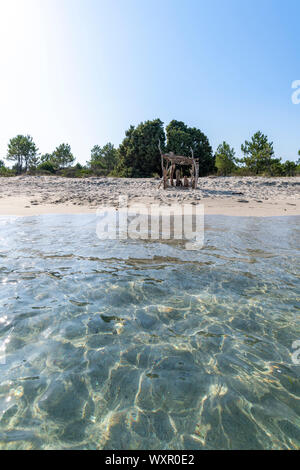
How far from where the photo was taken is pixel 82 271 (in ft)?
13.2

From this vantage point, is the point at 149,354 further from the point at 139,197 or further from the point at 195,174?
the point at 195,174

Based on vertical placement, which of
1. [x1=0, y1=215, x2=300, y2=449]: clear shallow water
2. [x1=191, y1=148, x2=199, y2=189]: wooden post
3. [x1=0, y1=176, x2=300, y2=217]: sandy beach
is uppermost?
[x1=191, y1=148, x2=199, y2=189]: wooden post

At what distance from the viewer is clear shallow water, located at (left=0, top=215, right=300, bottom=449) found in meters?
1.56

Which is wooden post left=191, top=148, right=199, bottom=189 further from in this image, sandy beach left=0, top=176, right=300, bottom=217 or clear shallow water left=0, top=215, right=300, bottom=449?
clear shallow water left=0, top=215, right=300, bottom=449

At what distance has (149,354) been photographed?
220cm

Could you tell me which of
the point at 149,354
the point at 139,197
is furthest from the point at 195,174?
the point at 149,354

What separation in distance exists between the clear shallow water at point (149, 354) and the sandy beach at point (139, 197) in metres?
7.02

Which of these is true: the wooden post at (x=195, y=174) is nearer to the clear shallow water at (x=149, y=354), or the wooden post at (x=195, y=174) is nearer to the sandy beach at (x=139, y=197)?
the sandy beach at (x=139, y=197)

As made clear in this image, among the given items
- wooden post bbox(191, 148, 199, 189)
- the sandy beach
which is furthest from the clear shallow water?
wooden post bbox(191, 148, 199, 189)

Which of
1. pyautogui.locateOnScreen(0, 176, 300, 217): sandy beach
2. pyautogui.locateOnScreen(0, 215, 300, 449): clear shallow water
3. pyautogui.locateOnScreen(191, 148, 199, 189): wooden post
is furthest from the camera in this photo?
pyautogui.locateOnScreen(191, 148, 199, 189): wooden post

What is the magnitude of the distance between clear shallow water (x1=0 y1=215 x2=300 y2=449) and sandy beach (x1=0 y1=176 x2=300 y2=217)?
23.0ft

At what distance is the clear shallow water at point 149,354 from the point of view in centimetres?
156

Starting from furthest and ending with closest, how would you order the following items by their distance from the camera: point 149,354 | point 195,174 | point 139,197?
1. point 195,174
2. point 139,197
3. point 149,354

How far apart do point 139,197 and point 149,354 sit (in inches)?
455
